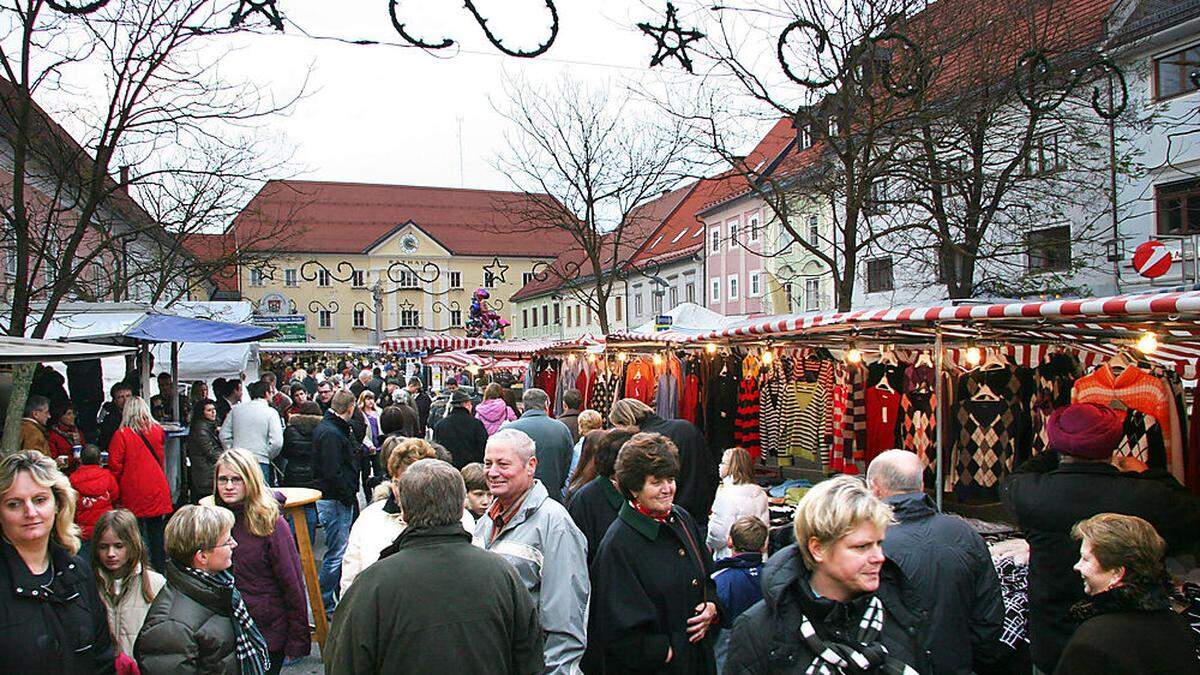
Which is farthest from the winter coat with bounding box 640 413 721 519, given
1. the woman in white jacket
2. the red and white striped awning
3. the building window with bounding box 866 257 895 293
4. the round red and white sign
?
the building window with bounding box 866 257 895 293

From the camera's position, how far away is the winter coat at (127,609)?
4.02 meters

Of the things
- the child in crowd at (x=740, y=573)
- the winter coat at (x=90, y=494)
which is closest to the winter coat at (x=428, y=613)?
the child in crowd at (x=740, y=573)

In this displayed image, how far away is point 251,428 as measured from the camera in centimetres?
973

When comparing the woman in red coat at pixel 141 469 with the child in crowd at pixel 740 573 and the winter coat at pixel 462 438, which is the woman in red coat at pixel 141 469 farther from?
the child in crowd at pixel 740 573

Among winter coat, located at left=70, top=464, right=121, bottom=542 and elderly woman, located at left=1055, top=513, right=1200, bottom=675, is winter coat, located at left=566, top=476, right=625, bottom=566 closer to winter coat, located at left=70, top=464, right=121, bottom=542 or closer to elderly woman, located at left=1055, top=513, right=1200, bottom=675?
elderly woman, located at left=1055, top=513, right=1200, bottom=675

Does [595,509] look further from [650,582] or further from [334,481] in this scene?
[334,481]

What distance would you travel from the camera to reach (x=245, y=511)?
4.61 m

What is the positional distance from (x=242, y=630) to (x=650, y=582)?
1.75 m

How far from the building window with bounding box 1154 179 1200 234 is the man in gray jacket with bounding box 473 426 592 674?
17.5 metres

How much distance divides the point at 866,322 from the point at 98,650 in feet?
15.6

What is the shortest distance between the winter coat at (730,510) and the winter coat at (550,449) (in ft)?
4.88

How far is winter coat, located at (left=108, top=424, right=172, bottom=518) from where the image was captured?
23.5ft

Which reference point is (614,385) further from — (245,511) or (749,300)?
(749,300)

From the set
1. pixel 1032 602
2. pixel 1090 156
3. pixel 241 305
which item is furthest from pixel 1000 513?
pixel 241 305
